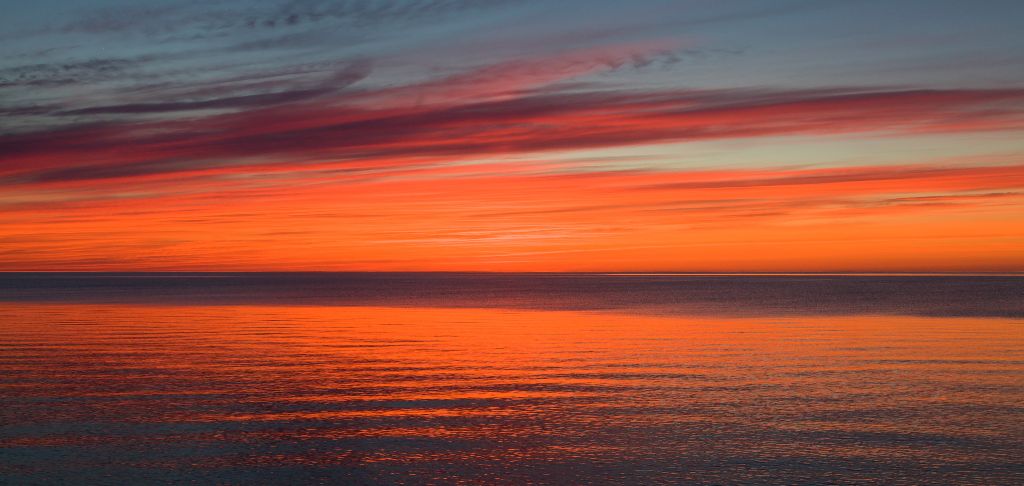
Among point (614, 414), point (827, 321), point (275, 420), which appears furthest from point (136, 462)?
point (827, 321)

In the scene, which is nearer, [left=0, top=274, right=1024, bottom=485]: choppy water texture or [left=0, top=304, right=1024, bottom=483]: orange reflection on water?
[left=0, top=274, right=1024, bottom=485]: choppy water texture

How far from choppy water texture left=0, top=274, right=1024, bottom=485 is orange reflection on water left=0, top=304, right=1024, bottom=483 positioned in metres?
0.06

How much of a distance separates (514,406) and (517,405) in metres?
0.13

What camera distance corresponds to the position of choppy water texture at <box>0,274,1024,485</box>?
1355 centimetres

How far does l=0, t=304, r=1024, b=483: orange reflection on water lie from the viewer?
13852 millimetres

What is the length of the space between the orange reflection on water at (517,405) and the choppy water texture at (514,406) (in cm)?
6

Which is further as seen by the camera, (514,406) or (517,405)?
(517,405)

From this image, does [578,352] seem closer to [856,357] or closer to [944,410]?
[856,357]

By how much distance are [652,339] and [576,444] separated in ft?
58.7

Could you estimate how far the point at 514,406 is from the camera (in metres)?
18.4

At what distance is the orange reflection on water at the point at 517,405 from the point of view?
13.9 meters

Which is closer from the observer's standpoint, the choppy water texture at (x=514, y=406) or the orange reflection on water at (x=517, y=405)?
the choppy water texture at (x=514, y=406)

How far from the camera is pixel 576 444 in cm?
1503

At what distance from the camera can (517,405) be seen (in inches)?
728
